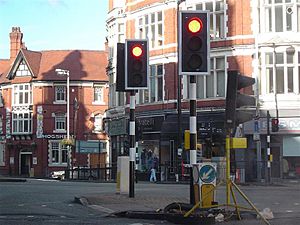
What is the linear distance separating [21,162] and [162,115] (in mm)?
31799

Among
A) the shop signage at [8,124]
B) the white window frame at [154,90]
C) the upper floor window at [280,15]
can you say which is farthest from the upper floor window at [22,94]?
the upper floor window at [280,15]

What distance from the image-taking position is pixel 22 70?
66.1 metres

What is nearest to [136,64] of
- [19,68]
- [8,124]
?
[19,68]

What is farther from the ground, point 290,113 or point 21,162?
point 290,113

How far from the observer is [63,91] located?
214ft

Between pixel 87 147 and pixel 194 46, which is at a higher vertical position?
pixel 194 46

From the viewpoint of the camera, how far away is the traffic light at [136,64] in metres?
15.4

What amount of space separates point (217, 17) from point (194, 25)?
82.4 feet

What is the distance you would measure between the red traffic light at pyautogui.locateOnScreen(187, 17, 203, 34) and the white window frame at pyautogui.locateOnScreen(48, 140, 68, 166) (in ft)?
172

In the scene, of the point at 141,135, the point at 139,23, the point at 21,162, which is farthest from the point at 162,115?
the point at 21,162

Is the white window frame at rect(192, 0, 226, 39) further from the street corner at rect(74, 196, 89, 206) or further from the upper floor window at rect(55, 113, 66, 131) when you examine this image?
the upper floor window at rect(55, 113, 66, 131)

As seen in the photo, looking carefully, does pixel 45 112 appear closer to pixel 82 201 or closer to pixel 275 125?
pixel 275 125

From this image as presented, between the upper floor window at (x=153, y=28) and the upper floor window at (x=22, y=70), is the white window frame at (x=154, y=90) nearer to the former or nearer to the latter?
the upper floor window at (x=153, y=28)

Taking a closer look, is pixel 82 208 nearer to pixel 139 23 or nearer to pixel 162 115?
pixel 162 115
